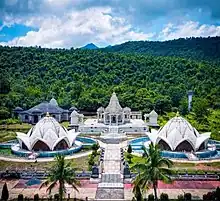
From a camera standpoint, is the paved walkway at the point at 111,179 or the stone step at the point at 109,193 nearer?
the stone step at the point at 109,193

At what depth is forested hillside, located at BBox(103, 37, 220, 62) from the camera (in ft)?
434

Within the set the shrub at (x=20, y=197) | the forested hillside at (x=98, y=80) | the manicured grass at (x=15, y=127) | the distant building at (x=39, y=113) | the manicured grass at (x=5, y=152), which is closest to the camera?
the shrub at (x=20, y=197)

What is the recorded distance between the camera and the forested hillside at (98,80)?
75062 mm

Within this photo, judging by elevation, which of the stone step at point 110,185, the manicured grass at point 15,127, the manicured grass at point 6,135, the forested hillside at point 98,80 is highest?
the forested hillside at point 98,80

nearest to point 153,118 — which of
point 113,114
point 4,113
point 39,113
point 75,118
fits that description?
point 113,114

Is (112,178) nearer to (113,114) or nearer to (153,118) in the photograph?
(113,114)

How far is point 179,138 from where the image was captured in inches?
1624

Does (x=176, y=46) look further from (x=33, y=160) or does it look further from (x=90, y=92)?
(x=33, y=160)

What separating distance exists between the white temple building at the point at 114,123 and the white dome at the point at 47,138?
11247 millimetres

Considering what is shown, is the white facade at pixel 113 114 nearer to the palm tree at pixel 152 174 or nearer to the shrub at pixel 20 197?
the shrub at pixel 20 197

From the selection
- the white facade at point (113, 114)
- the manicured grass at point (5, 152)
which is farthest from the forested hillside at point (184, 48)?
the manicured grass at point (5, 152)

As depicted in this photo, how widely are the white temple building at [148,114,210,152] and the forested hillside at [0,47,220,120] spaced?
76.0 ft

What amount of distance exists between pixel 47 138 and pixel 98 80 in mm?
50953

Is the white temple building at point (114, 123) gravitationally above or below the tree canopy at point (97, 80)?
below
